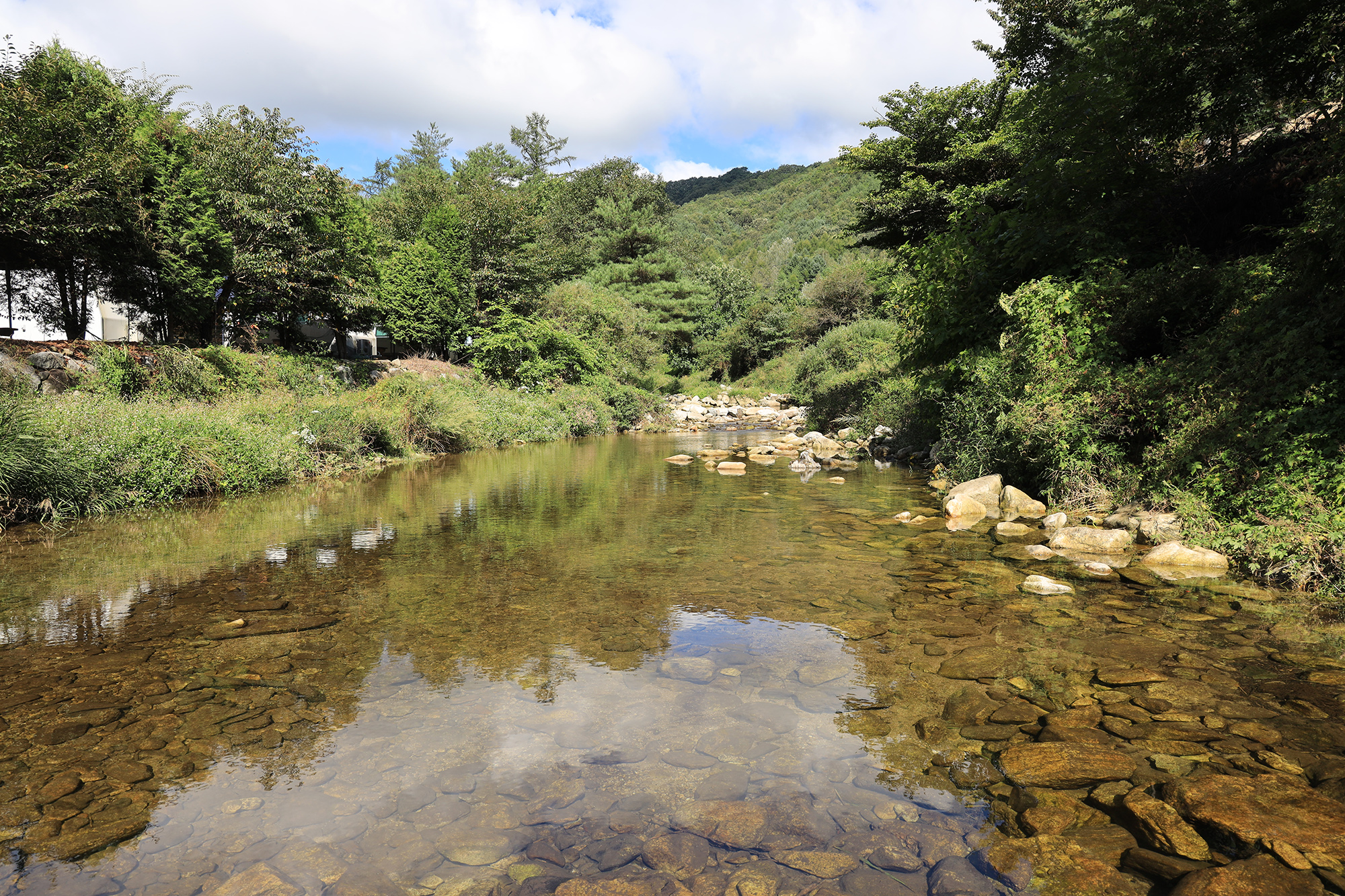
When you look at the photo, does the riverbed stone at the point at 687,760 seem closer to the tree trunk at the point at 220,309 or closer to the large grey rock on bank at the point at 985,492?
the large grey rock on bank at the point at 985,492

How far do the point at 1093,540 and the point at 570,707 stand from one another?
22.2ft

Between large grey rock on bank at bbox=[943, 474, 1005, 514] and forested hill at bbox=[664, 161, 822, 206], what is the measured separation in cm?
8550

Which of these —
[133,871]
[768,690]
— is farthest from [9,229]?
[768,690]

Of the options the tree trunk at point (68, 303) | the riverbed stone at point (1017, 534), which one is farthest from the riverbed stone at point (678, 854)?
the tree trunk at point (68, 303)

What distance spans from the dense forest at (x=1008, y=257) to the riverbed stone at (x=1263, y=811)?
13.4 ft

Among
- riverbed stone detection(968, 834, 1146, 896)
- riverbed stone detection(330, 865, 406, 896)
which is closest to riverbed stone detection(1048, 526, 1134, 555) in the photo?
riverbed stone detection(968, 834, 1146, 896)

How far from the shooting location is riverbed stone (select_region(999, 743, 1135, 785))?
362cm

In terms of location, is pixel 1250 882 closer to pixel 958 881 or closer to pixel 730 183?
pixel 958 881

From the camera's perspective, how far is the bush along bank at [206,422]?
9.69 m

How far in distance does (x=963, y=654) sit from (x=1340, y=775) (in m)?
2.16

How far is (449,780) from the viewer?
3721 millimetres

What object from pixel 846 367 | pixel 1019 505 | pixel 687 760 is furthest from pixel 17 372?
pixel 846 367

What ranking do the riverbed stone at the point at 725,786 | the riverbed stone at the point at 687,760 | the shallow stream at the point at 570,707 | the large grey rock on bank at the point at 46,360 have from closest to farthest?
the shallow stream at the point at 570,707
the riverbed stone at the point at 725,786
the riverbed stone at the point at 687,760
the large grey rock on bank at the point at 46,360

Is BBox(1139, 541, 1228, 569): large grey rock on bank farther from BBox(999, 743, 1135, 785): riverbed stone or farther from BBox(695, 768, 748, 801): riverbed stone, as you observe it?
BBox(695, 768, 748, 801): riverbed stone
